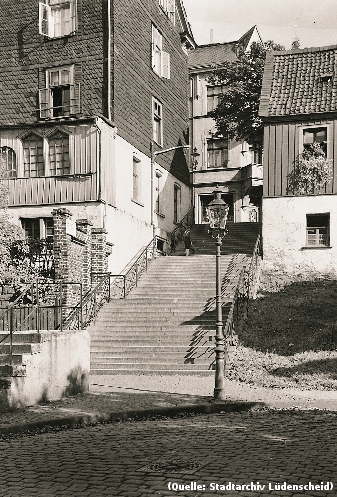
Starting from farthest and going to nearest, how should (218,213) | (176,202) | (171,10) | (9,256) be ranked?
(176,202) < (171,10) < (9,256) < (218,213)

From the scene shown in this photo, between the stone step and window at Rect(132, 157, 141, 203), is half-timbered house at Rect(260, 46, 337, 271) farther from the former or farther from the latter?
the stone step

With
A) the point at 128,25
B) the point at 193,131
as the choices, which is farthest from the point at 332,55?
the point at 193,131

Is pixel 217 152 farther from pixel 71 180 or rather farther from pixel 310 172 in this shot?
pixel 71 180

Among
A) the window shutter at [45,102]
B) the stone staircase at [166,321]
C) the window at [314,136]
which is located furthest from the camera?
the window shutter at [45,102]

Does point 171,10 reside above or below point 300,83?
above

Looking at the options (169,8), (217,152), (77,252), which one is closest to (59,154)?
(77,252)

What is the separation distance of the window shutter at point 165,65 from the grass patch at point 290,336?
41.8ft

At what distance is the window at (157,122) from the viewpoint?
33.8 meters

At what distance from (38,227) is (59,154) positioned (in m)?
2.94

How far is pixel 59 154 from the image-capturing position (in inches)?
1093

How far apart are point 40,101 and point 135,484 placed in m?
23.6

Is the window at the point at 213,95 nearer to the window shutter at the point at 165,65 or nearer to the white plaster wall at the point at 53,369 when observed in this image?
the window shutter at the point at 165,65

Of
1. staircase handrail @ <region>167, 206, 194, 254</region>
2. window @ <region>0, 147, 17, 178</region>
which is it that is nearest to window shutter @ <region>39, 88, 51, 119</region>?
window @ <region>0, 147, 17, 178</region>

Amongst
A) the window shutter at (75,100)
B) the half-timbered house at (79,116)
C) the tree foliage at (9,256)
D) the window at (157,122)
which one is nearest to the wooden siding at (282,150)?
the half-timbered house at (79,116)
